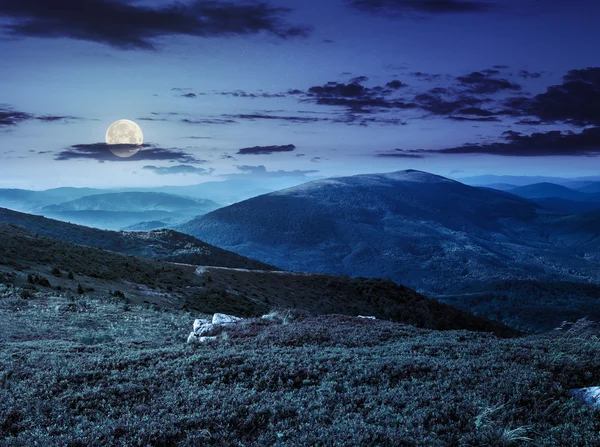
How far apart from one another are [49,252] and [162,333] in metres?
26.1

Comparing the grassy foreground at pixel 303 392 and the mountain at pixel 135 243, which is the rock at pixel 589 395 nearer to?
the grassy foreground at pixel 303 392

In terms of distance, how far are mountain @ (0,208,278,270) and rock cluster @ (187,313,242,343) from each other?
53.1 metres

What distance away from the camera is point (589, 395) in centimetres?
855

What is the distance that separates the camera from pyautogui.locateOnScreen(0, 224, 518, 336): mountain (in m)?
31.2

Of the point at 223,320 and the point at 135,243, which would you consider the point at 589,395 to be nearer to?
the point at 223,320

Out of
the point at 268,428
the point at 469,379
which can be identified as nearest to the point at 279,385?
the point at 268,428

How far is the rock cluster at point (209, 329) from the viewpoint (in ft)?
51.9

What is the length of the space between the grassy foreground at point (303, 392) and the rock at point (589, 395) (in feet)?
0.90

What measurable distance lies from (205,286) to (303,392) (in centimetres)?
3227

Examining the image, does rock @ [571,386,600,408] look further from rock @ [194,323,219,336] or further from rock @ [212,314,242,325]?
rock @ [212,314,242,325]

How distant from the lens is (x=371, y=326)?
57.1 feet

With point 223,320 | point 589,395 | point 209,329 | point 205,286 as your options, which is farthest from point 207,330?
point 205,286

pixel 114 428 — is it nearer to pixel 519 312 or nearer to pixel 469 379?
pixel 469 379

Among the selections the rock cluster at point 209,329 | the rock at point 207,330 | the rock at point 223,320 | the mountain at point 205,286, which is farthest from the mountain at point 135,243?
the rock at point 207,330
